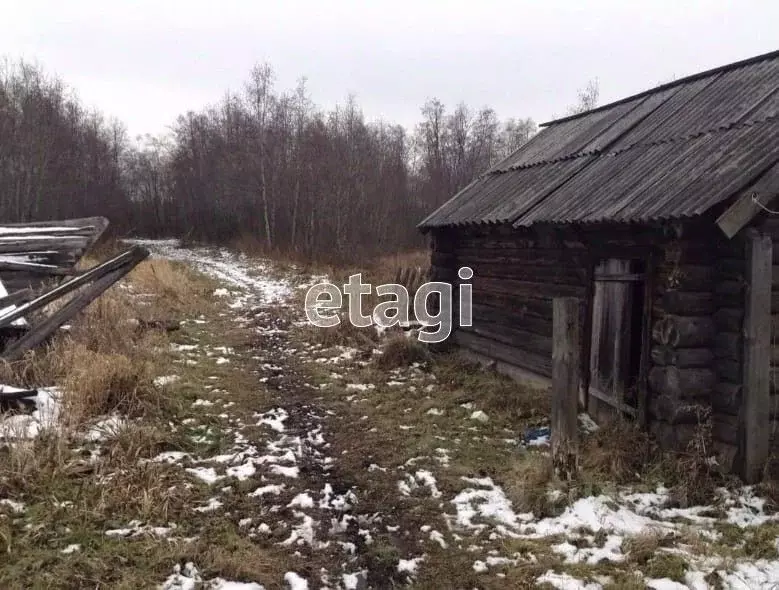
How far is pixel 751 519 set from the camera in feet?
14.4

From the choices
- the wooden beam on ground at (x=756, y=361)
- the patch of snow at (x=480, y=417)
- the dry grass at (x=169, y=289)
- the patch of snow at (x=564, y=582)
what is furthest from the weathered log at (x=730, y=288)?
the dry grass at (x=169, y=289)

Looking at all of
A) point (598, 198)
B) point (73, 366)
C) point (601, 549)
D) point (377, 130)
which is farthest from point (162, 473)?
point (377, 130)

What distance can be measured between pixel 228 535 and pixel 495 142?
147ft

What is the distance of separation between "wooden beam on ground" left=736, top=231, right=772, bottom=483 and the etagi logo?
15.9 ft

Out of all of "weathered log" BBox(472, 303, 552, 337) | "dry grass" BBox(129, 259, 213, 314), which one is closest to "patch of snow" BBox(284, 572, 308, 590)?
"weathered log" BBox(472, 303, 552, 337)

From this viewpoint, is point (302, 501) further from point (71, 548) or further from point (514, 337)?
point (514, 337)

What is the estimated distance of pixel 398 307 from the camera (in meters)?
12.2

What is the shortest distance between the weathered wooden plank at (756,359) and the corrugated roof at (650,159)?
67cm

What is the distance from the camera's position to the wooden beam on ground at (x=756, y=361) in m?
4.93

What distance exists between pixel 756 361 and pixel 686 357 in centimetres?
54

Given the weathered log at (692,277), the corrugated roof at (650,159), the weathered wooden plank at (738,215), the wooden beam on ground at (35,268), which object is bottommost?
the wooden beam on ground at (35,268)

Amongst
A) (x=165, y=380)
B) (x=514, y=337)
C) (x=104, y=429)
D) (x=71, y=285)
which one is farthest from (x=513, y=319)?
(x=71, y=285)

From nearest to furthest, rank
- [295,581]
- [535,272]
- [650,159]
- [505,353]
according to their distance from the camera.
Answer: [295,581], [650,159], [535,272], [505,353]

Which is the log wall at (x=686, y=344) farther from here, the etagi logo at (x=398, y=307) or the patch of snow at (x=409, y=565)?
the etagi logo at (x=398, y=307)
